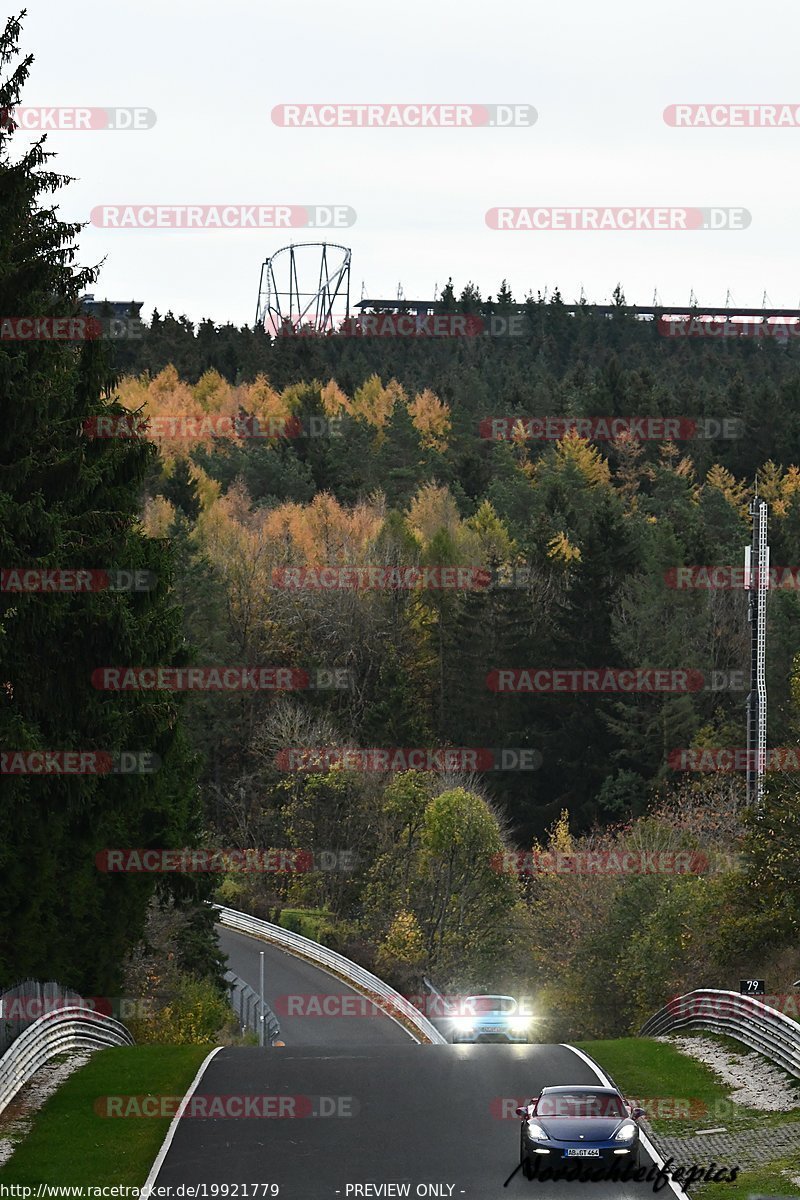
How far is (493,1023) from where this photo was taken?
1642 inches

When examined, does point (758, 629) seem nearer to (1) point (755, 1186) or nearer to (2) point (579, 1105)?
(2) point (579, 1105)

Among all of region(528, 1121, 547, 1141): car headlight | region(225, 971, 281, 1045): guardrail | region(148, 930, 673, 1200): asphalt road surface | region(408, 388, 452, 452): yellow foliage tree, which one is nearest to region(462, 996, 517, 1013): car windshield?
region(225, 971, 281, 1045): guardrail

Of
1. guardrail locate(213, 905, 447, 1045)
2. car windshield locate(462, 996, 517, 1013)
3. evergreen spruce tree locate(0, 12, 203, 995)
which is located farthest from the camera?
guardrail locate(213, 905, 447, 1045)

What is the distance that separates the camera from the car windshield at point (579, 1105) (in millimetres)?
19812

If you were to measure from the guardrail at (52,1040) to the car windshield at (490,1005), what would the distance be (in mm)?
10381

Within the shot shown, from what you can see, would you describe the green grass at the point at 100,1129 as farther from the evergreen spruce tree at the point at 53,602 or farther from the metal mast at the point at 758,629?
the metal mast at the point at 758,629

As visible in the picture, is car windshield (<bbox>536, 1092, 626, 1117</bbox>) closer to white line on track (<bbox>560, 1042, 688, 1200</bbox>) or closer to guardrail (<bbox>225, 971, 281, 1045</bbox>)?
white line on track (<bbox>560, 1042, 688, 1200</bbox>)

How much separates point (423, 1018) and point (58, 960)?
23.3 m

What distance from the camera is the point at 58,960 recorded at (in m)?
30.3

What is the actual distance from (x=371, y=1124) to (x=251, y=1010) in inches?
1226

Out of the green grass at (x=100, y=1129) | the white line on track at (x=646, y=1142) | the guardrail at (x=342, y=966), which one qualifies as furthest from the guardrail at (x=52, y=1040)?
the guardrail at (x=342, y=966)

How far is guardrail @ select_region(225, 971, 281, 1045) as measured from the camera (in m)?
49.6

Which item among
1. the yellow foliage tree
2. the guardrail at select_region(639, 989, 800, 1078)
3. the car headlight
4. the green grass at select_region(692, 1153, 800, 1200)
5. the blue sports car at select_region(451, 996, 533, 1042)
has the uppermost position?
the yellow foliage tree

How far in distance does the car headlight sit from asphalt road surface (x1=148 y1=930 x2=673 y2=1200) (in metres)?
0.50
